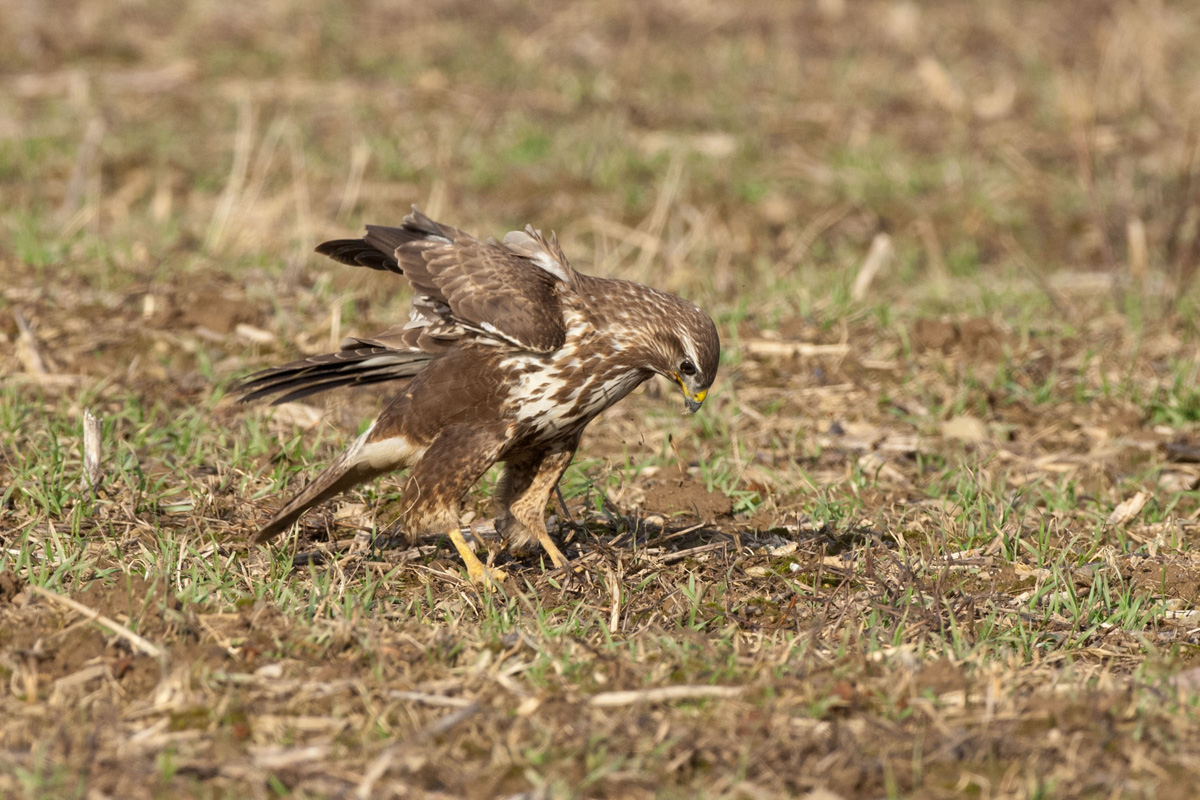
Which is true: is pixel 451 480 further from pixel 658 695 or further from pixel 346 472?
pixel 658 695

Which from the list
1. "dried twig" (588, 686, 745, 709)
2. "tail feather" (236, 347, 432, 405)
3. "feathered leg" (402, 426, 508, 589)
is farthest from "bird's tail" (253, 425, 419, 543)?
"dried twig" (588, 686, 745, 709)

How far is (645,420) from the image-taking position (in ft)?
22.8

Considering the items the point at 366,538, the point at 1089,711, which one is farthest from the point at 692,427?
the point at 1089,711

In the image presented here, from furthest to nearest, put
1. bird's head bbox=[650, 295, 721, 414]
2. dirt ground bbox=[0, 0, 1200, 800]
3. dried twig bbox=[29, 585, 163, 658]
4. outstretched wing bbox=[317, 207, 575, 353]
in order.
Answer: bird's head bbox=[650, 295, 721, 414] → outstretched wing bbox=[317, 207, 575, 353] → dried twig bbox=[29, 585, 163, 658] → dirt ground bbox=[0, 0, 1200, 800]

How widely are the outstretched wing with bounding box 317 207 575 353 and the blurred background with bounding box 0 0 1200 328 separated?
254 centimetres

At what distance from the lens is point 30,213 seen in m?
9.54

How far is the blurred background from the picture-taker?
8.95m

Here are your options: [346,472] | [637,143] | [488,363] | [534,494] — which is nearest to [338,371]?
[346,472]

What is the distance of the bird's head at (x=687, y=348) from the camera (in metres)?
4.97

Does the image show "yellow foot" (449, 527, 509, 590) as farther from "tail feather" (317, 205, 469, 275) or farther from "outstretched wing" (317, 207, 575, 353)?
"tail feather" (317, 205, 469, 275)

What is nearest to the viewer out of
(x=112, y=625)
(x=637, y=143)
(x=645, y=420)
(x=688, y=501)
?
(x=112, y=625)

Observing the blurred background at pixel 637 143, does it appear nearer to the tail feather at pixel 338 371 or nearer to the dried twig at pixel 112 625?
the tail feather at pixel 338 371

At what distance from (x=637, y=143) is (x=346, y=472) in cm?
692

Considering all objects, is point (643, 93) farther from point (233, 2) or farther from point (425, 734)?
point (425, 734)
